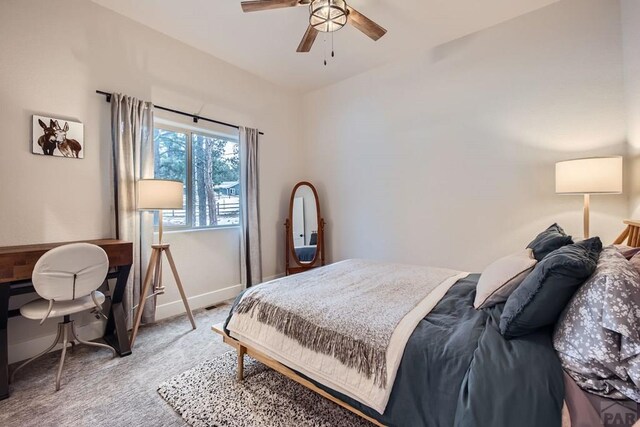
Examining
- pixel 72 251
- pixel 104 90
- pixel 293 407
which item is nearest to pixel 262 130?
pixel 104 90

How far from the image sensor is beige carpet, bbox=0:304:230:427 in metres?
1.56

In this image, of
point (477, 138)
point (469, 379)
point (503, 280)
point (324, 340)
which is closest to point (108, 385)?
point (324, 340)

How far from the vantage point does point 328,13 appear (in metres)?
1.95

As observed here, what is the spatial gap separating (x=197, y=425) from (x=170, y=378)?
564 millimetres

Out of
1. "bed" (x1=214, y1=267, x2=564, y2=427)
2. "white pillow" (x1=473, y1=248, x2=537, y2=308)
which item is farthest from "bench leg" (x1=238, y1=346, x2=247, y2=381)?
"white pillow" (x1=473, y1=248, x2=537, y2=308)

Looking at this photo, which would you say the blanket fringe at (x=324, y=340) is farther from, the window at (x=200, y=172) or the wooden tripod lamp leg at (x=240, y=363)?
the window at (x=200, y=172)

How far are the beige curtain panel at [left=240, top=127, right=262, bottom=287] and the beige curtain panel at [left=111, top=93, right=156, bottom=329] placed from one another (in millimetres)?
1086

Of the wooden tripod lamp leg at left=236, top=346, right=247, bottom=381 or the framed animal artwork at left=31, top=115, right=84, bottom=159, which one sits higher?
the framed animal artwork at left=31, top=115, right=84, bottom=159

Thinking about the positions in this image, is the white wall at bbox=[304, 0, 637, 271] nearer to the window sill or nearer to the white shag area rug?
the window sill

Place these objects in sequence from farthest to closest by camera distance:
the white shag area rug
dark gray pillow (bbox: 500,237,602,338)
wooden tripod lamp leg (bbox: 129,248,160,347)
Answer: wooden tripod lamp leg (bbox: 129,248,160,347) < the white shag area rug < dark gray pillow (bbox: 500,237,602,338)

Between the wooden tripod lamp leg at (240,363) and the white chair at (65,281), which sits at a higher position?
the white chair at (65,281)

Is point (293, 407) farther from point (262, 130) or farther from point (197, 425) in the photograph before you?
point (262, 130)

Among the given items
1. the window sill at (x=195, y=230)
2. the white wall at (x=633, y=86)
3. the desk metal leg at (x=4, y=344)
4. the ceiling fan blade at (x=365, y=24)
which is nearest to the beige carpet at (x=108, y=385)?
the desk metal leg at (x=4, y=344)

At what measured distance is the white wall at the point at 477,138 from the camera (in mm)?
2420
